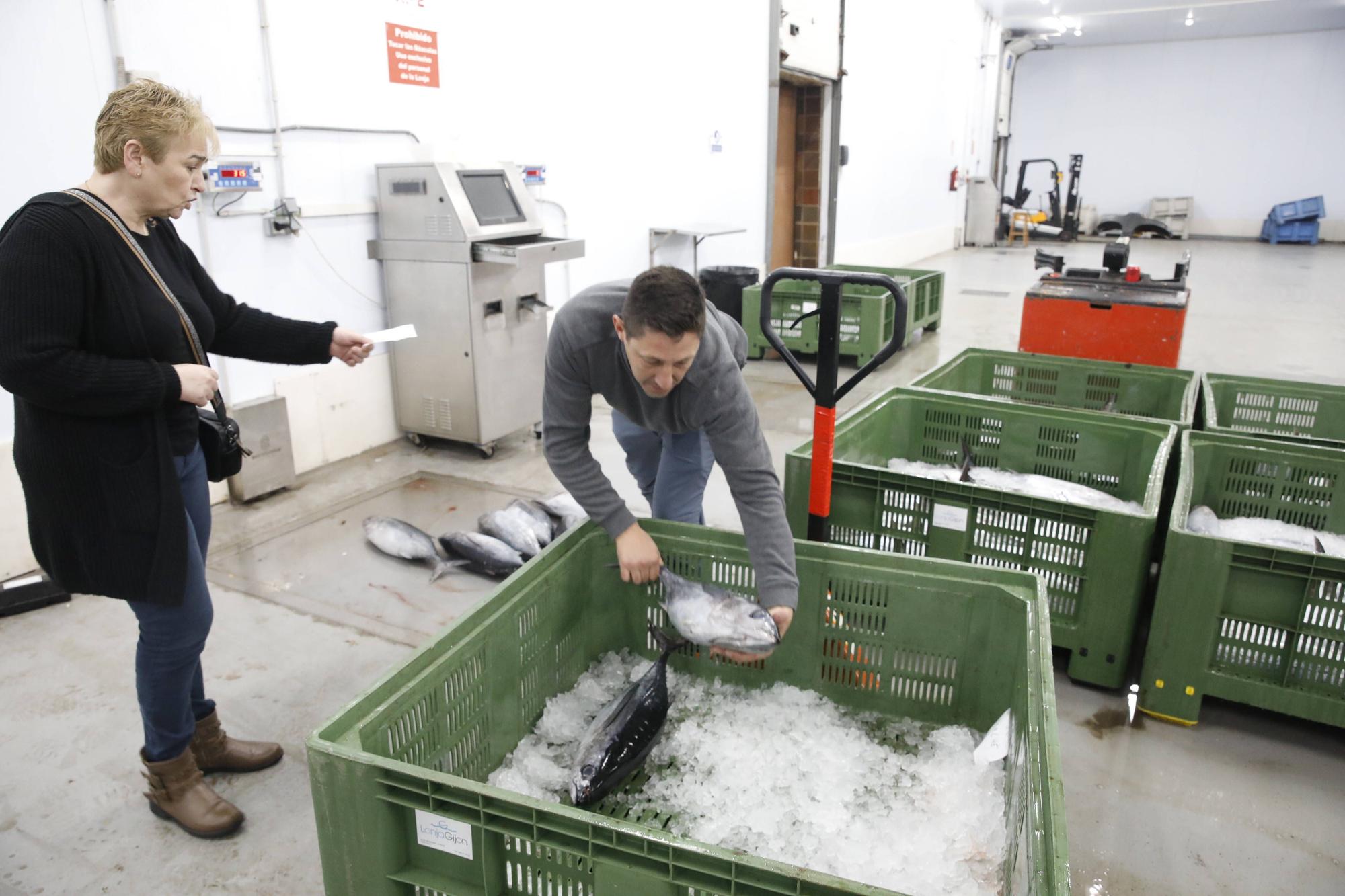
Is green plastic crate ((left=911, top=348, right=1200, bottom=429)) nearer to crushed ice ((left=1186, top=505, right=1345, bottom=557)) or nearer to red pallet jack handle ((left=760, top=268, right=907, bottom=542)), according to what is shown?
crushed ice ((left=1186, top=505, right=1345, bottom=557))

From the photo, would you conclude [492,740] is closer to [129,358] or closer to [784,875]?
[784,875]

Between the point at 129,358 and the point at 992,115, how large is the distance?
57.4 feet

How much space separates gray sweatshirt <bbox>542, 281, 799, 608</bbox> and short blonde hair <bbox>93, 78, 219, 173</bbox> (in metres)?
0.74

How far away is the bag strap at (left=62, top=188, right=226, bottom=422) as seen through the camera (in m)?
1.51

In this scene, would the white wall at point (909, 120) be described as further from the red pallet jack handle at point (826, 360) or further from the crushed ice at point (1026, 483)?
the red pallet jack handle at point (826, 360)

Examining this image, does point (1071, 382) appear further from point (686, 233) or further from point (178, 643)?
point (178, 643)

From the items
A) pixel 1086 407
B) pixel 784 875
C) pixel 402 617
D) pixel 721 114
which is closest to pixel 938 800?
pixel 784 875

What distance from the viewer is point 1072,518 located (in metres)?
2.35

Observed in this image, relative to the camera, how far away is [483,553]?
122 inches

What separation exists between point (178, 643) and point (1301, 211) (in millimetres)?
18723

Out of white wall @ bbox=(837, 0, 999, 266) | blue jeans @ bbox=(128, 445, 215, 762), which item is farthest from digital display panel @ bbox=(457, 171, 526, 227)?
white wall @ bbox=(837, 0, 999, 266)

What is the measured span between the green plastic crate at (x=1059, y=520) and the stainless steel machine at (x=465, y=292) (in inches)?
77.4

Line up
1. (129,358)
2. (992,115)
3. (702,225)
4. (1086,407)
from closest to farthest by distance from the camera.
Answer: (129,358), (1086,407), (702,225), (992,115)

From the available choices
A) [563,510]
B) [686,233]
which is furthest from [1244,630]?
[686,233]
